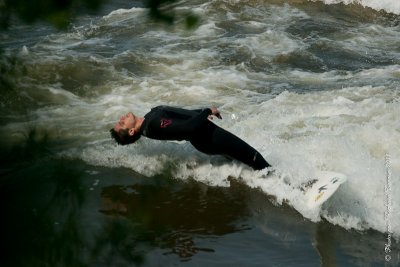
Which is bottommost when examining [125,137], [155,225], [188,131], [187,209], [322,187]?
[187,209]

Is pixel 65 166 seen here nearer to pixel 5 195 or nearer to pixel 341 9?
pixel 5 195

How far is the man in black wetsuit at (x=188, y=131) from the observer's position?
6906 millimetres

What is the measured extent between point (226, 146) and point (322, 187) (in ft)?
3.73

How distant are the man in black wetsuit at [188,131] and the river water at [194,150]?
23 centimetres

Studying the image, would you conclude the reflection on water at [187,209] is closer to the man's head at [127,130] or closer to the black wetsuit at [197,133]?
the black wetsuit at [197,133]

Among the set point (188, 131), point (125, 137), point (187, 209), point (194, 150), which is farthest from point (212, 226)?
point (194, 150)

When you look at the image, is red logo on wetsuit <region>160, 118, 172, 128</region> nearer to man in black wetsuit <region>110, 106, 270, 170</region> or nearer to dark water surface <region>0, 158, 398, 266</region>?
man in black wetsuit <region>110, 106, 270, 170</region>

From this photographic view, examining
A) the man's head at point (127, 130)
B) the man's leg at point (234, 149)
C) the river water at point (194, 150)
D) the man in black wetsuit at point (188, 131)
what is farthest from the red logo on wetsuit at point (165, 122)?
the man's leg at point (234, 149)

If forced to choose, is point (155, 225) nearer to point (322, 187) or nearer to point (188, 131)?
point (188, 131)

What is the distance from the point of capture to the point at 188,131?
6.91 m

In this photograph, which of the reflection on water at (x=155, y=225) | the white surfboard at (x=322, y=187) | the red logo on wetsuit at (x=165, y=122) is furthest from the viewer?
the red logo on wetsuit at (x=165, y=122)

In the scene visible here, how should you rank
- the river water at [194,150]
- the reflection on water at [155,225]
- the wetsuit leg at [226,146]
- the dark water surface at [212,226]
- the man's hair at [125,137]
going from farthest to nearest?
the wetsuit leg at [226,146]
the man's hair at [125,137]
the dark water surface at [212,226]
the river water at [194,150]
the reflection on water at [155,225]

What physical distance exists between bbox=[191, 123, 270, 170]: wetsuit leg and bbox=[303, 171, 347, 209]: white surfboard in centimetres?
62

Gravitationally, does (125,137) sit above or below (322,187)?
above
